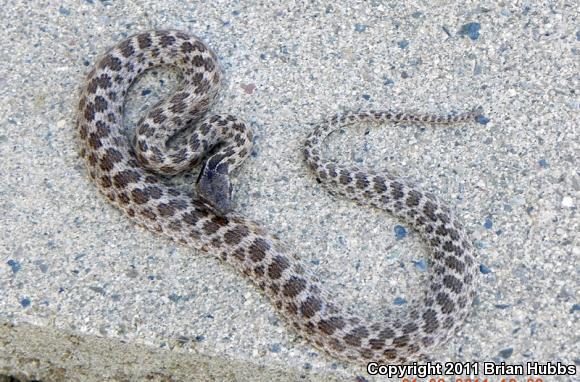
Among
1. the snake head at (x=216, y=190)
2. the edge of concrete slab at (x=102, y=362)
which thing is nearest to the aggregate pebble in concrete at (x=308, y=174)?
the edge of concrete slab at (x=102, y=362)

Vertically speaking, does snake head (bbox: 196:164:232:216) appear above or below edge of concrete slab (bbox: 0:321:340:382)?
above

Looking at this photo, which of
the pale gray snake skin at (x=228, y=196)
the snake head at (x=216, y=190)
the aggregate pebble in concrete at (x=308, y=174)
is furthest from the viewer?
the snake head at (x=216, y=190)

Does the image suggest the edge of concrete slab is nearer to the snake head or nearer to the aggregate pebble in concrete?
the aggregate pebble in concrete

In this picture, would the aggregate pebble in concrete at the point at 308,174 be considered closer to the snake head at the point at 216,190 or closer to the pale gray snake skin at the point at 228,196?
the pale gray snake skin at the point at 228,196

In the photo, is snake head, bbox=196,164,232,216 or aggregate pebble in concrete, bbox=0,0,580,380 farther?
snake head, bbox=196,164,232,216

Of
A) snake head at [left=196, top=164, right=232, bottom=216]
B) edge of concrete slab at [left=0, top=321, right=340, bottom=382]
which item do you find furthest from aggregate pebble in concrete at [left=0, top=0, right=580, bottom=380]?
snake head at [left=196, top=164, right=232, bottom=216]
